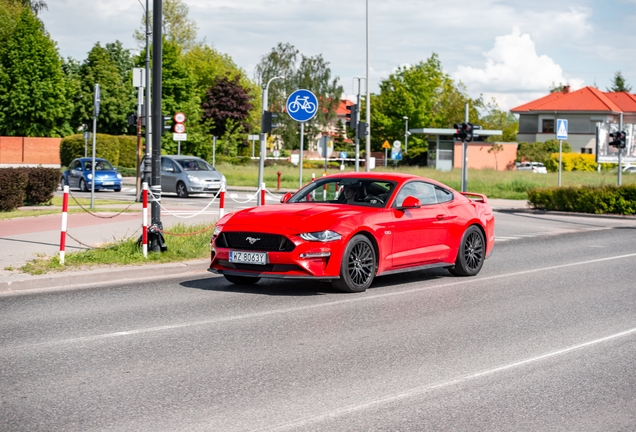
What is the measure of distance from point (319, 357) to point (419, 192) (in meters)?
5.40

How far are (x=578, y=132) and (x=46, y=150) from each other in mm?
56918

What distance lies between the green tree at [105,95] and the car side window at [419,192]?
221 feet

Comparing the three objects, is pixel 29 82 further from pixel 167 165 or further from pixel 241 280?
pixel 241 280

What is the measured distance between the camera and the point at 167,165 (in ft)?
121

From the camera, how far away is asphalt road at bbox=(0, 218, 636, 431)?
5.48 metres

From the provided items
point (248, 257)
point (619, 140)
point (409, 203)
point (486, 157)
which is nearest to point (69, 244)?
point (248, 257)

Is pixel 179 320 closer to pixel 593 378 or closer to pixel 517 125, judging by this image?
pixel 593 378

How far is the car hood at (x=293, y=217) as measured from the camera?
10531 mm

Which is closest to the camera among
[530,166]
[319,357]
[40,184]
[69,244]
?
[319,357]

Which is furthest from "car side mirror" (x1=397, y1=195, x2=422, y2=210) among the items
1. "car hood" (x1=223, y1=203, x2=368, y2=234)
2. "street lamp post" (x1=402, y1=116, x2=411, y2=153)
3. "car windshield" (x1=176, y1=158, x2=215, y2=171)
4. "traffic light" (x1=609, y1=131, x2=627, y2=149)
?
"street lamp post" (x1=402, y1=116, x2=411, y2=153)

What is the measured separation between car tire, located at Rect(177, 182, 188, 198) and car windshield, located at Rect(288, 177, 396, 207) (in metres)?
24.1

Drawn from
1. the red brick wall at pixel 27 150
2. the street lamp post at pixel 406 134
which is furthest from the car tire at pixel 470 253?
the street lamp post at pixel 406 134

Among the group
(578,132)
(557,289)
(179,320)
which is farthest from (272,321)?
(578,132)

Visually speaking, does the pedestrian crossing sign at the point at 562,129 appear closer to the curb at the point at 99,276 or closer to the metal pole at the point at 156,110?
the metal pole at the point at 156,110
